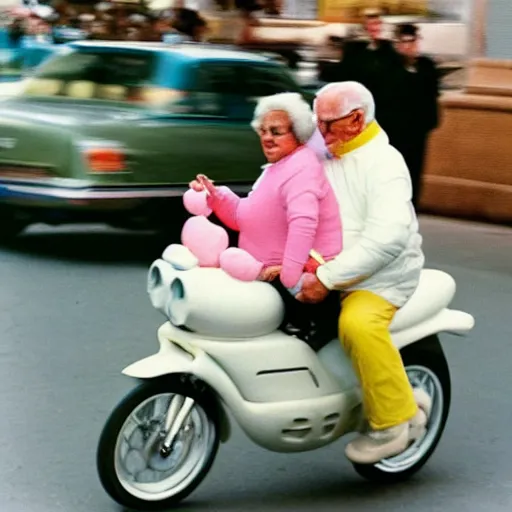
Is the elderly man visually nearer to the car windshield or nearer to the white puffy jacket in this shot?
the white puffy jacket

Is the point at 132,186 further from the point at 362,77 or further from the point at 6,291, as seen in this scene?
the point at 362,77

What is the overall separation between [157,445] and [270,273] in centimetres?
71

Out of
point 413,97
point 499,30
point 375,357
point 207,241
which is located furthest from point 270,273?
point 499,30

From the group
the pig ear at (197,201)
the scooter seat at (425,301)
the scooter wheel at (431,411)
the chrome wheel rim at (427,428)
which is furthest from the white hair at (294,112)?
the chrome wheel rim at (427,428)

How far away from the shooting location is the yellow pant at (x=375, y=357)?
4.79 metres

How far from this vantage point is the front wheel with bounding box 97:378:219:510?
15.4 feet

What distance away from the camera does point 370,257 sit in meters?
4.75

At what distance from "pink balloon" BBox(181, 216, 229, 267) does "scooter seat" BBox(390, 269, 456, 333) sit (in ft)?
2.26

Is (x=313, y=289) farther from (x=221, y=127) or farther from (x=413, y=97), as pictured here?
(x=413, y=97)

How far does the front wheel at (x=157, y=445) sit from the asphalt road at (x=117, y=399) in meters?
0.14

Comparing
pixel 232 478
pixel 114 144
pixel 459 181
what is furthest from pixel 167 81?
pixel 232 478

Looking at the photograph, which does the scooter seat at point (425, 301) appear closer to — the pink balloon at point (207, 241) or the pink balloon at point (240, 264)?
the pink balloon at point (240, 264)

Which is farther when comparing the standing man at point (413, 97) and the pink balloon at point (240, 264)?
the standing man at point (413, 97)

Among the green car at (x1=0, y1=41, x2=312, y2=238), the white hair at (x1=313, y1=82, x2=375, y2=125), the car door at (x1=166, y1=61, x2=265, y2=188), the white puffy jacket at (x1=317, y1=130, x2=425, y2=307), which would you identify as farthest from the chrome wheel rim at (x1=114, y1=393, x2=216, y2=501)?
the car door at (x1=166, y1=61, x2=265, y2=188)
